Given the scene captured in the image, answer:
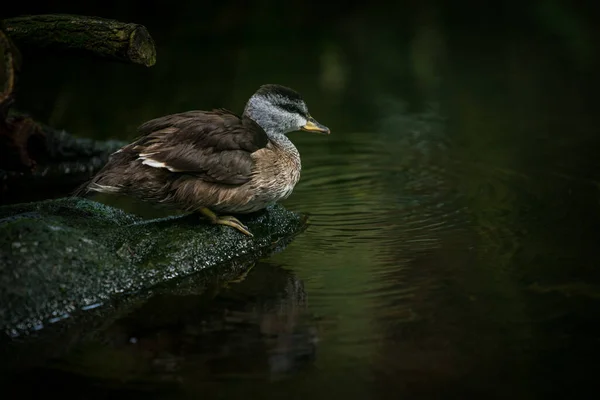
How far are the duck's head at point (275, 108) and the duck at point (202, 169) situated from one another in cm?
19

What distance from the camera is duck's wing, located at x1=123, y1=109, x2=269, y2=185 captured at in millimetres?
4793

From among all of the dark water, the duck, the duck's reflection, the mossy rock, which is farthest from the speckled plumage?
the duck's reflection

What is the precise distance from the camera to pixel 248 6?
14453mm

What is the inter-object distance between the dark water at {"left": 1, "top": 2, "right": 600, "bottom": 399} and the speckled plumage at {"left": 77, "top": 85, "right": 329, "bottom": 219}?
0.41 meters

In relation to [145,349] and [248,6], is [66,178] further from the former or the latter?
[248,6]

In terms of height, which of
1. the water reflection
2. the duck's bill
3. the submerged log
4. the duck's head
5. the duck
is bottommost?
the water reflection

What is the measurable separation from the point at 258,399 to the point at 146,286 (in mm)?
1323

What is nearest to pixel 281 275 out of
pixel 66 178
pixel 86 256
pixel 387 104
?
pixel 86 256

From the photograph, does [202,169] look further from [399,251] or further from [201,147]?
[399,251]

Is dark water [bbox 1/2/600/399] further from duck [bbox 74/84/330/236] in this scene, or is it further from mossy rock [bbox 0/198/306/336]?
duck [bbox 74/84/330/236]

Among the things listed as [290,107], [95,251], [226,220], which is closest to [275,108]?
[290,107]

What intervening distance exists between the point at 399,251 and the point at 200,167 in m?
1.16

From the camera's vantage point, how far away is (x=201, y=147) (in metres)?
4.85

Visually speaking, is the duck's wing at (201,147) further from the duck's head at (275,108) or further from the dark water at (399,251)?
the dark water at (399,251)
